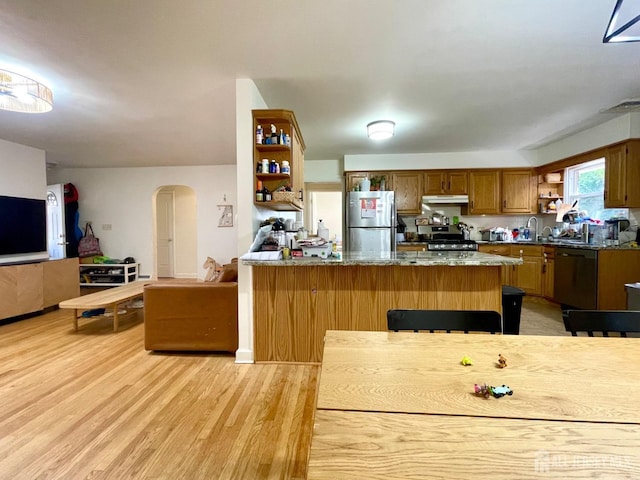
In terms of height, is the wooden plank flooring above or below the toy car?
below

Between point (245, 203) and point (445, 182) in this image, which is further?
point (445, 182)

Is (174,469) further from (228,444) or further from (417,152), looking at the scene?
(417,152)

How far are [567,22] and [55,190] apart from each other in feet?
23.6

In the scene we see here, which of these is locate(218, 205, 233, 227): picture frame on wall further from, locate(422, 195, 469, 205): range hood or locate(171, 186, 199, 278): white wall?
locate(422, 195, 469, 205): range hood

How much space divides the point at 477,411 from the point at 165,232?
7.50m

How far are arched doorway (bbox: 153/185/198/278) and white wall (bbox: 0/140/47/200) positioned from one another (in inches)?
101

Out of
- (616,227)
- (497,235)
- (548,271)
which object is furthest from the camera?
(497,235)

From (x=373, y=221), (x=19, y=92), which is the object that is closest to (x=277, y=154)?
(x=19, y=92)

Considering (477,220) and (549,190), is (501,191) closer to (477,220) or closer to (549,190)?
(477,220)

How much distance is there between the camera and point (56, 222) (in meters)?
5.30

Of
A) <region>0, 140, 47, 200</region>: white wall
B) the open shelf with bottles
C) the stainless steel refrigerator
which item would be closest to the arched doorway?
<region>0, 140, 47, 200</region>: white wall

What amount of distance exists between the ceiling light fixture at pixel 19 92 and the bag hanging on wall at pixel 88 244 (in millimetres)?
4199

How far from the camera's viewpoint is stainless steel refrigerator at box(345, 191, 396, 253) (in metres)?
4.43

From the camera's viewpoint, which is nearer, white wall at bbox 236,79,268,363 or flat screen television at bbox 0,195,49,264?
white wall at bbox 236,79,268,363
